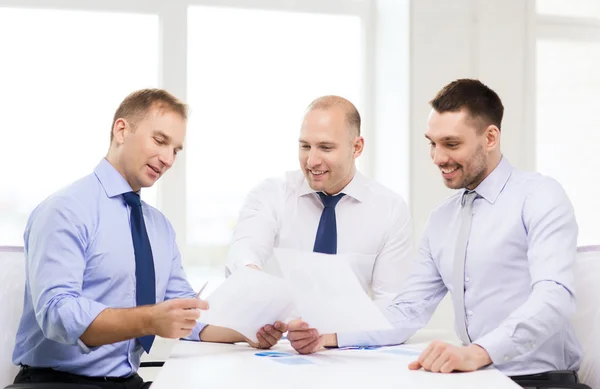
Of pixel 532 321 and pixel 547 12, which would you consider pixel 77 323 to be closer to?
pixel 532 321

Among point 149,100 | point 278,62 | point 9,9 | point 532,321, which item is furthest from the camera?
point 278,62

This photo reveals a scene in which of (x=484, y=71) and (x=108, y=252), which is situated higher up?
(x=484, y=71)

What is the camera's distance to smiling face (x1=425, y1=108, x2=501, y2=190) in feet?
7.47

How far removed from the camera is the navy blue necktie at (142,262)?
2182 millimetres

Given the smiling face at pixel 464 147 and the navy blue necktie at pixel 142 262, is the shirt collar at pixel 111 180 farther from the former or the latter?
the smiling face at pixel 464 147

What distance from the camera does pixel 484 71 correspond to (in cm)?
398

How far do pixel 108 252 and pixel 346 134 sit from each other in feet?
3.61

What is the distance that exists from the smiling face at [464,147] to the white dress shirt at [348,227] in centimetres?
62

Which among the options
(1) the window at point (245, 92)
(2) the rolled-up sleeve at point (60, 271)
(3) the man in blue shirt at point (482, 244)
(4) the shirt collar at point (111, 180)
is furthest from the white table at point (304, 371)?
(1) the window at point (245, 92)

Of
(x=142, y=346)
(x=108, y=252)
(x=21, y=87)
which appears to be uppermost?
(x=21, y=87)

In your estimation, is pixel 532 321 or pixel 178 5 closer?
pixel 532 321

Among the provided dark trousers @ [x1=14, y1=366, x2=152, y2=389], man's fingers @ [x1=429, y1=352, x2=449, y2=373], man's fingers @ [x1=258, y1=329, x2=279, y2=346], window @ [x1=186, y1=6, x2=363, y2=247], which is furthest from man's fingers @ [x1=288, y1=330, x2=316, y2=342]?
window @ [x1=186, y1=6, x2=363, y2=247]

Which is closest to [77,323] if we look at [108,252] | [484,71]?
[108,252]

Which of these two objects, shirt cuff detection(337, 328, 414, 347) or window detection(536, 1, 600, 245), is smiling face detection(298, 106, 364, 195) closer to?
shirt cuff detection(337, 328, 414, 347)
